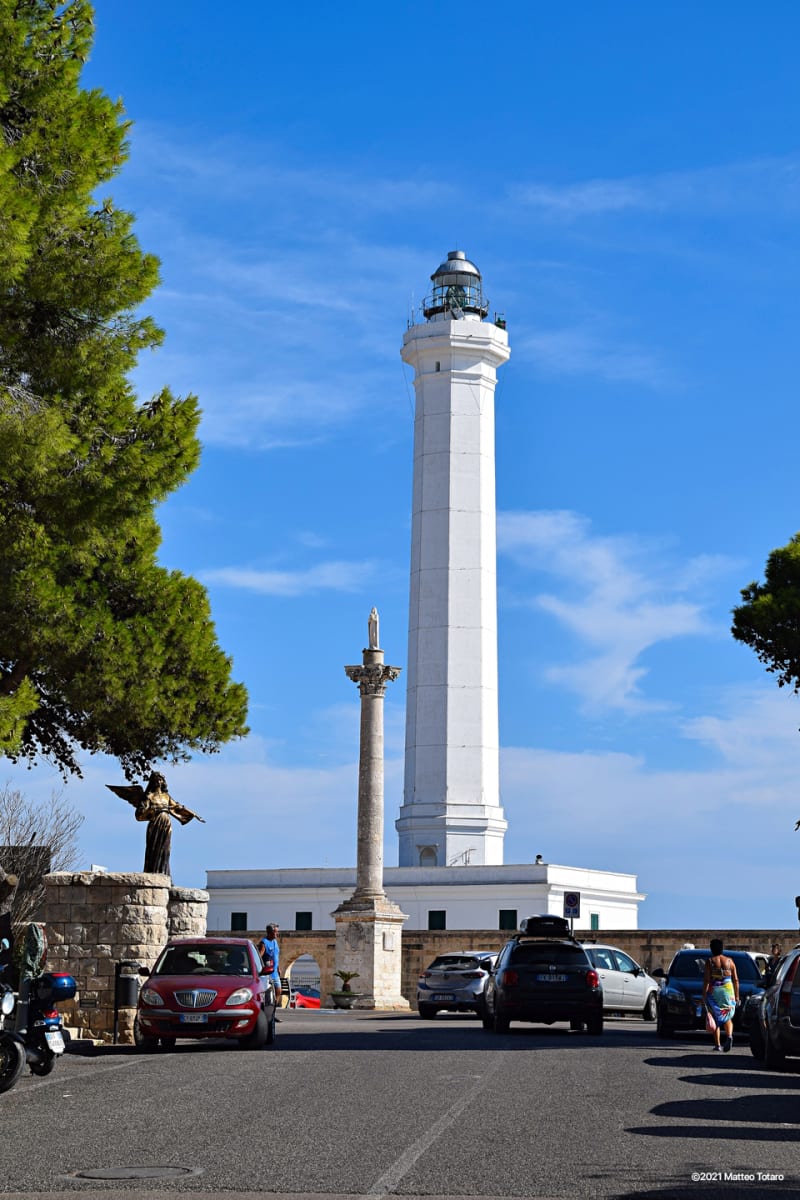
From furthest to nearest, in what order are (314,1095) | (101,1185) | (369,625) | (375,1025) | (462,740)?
1. (462,740)
2. (369,625)
3. (375,1025)
4. (314,1095)
5. (101,1185)

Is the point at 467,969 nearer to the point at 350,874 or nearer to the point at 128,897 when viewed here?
the point at 128,897

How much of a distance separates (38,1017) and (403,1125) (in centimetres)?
486

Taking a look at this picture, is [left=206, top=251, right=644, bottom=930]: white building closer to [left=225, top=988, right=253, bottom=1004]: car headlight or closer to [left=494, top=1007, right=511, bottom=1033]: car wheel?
[left=494, top=1007, right=511, bottom=1033]: car wheel

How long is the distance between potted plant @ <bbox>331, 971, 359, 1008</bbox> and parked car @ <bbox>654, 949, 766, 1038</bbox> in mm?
17506

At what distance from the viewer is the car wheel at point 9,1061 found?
14.0 m

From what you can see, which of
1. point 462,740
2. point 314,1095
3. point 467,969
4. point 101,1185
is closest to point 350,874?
point 462,740

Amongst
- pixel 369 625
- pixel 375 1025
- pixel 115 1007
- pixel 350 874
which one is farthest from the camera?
pixel 350 874

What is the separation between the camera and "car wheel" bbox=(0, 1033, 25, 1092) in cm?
1403

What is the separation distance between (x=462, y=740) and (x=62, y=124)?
140ft

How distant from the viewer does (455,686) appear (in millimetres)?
61938

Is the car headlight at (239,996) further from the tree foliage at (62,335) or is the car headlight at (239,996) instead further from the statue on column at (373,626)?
the statue on column at (373,626)

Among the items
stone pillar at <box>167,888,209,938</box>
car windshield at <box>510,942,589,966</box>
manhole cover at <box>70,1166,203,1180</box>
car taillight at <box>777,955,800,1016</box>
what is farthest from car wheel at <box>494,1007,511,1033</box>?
manhole cover at <box>70,1166,203,1180</box>

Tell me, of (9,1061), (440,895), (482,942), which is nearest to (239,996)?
(9,1061)

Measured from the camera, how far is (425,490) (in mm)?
63344
